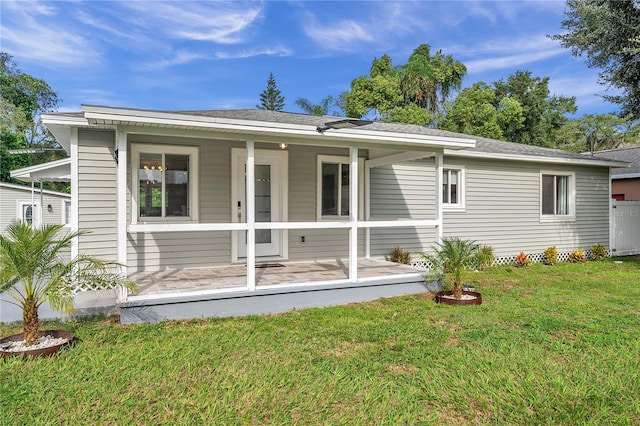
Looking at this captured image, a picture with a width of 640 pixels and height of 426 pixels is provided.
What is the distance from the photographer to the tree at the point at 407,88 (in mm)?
26141

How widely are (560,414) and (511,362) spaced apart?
0.87 metres

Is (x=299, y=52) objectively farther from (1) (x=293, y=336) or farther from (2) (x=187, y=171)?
(1) (x=293, y=336)

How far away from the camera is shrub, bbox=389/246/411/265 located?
27.3 feet

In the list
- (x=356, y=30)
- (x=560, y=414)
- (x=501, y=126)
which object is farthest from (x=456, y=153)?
(x=501, y=126)

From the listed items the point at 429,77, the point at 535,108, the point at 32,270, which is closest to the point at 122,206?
the point at 32,270

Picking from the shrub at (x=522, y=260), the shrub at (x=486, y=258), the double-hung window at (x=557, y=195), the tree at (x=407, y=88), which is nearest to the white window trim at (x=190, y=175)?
the shrub at (x=486, y=258)

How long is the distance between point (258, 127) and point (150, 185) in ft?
8.01

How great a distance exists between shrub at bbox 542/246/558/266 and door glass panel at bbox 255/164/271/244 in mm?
7312

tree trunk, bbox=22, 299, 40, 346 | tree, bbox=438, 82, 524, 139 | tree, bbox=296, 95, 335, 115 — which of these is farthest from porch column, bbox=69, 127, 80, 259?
tree, bbox=296, 95, 335, 115

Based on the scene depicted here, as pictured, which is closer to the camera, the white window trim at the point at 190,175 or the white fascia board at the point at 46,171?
the white window trim at the point at 190,175

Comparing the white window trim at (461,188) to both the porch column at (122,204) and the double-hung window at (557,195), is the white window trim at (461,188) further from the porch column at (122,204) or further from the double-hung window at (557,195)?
the porch column at (122,204)

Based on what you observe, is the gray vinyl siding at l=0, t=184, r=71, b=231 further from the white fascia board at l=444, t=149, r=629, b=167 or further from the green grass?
the white fascia board at l=444, t=149, r=629, b=167

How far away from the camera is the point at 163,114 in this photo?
15.9 feet

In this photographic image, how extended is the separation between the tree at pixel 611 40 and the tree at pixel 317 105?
2098 centimetres
